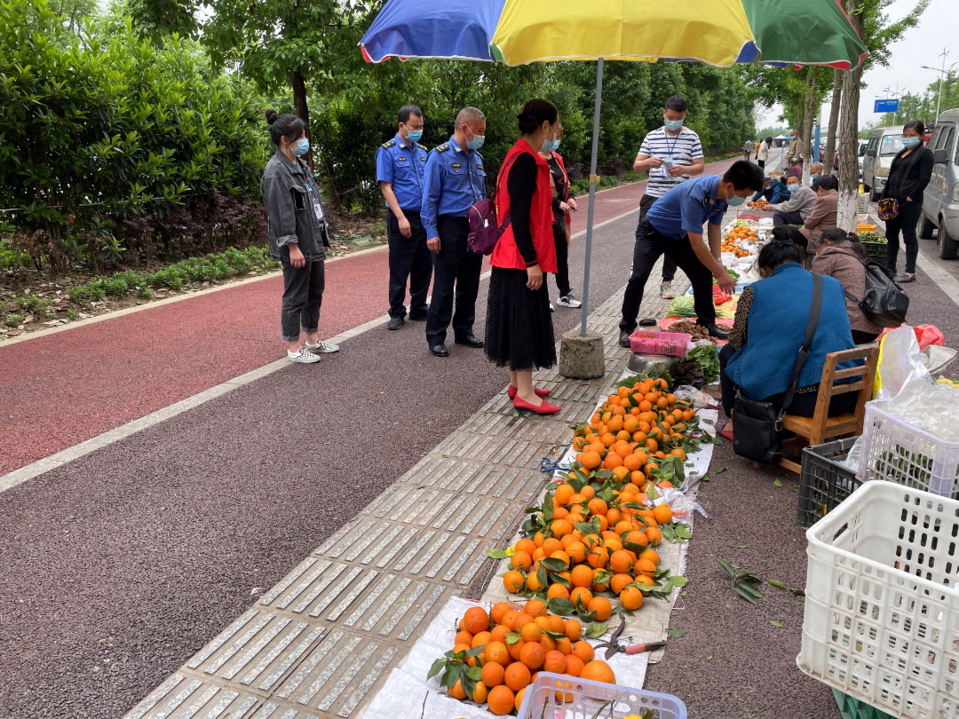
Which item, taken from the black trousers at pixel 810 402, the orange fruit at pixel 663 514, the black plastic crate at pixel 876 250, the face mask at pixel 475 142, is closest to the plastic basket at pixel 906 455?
the black trousers at pixel 810 402

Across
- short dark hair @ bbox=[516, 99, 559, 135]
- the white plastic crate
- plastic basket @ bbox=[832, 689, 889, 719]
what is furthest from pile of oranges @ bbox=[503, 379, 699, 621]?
short dark hair @ bbox=[516, 99, 559, 135]

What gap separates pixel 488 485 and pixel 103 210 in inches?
306

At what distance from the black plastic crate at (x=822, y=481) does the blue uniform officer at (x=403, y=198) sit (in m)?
4.64

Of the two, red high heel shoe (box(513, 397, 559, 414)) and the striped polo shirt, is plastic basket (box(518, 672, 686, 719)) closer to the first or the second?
red high heel shoe (box(513, 397, 559, 414))

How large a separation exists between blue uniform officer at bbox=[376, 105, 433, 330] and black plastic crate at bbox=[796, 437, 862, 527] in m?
4.64

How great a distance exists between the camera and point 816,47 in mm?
4312

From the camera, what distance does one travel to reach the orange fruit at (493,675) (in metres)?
2.33

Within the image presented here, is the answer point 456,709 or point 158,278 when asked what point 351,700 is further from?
point 158,278

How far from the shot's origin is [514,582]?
2941 millimetres

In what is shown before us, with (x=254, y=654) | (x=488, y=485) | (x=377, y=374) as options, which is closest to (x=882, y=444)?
(x=488, y=485)

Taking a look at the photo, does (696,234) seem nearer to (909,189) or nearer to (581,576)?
(581,576)

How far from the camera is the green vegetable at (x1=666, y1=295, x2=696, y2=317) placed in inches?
274

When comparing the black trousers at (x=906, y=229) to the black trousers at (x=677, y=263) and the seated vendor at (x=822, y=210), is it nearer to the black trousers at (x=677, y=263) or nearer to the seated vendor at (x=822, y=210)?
the seated vendor at (x=822, y=210)

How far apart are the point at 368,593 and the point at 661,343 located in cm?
349
